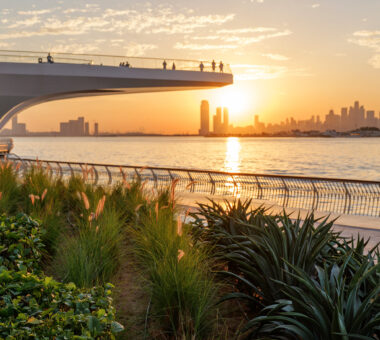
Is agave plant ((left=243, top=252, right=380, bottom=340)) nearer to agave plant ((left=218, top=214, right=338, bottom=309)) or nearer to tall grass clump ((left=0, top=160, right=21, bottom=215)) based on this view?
agave plant ((left=218, top=214, right=338, bottom=309))

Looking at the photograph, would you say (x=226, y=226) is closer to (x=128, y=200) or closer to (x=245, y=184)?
(x=128, y=200)

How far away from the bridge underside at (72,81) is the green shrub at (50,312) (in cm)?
2747

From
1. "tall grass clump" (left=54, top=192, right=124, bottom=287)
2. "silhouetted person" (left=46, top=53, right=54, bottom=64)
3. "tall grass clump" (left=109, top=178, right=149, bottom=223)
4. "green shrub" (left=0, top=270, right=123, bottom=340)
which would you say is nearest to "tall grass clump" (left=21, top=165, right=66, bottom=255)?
"tall grass clump" (left=54, top=192, right=124, bottom=287)

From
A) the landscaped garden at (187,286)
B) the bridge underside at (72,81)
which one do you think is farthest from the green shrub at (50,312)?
the bridge underside at (72,81)

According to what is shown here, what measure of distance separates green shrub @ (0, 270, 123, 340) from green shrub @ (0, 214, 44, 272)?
1015 mm

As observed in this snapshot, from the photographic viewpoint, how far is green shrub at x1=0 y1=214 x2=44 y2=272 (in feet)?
12.2

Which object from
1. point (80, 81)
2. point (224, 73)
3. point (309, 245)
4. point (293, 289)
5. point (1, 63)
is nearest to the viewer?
point (293, 289)

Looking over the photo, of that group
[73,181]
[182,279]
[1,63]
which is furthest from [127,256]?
[1,63]

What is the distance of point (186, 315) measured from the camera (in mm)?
2928

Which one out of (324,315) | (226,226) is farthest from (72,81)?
(324,315)

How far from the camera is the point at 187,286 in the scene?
10.2 feet

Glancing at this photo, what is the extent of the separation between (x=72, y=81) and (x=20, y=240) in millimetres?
27934

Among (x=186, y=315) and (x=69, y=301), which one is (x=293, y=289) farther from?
(x=69, y=301)

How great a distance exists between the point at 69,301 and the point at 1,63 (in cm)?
2818
